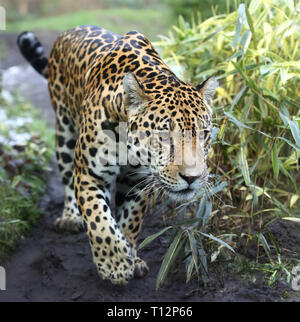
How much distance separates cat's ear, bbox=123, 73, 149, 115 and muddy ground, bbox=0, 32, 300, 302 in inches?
58.9

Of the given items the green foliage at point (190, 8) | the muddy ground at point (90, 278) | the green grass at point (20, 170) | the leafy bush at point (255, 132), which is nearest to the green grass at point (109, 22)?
the green foliage at point (190, 8)

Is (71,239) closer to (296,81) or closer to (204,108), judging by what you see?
(204,108)

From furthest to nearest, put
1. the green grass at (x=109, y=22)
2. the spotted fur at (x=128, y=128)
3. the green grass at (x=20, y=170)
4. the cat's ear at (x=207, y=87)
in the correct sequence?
the green grass at (x=109, y=22), the green grass at (x=20, y=170), the cat's ear at (x=207, y=87), the spotted fur at (x=128, y=128)

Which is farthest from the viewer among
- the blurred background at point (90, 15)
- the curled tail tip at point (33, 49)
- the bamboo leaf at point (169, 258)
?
the blurred background at point (90, 15)

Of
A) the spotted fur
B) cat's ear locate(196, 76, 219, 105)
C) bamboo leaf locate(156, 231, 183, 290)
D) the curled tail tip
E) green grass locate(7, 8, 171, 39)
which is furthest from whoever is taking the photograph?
green grass locate(7, 8, 171, 39)

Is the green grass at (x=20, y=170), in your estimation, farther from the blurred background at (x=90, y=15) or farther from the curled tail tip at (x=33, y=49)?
the blurred background at (x=90, y=15)

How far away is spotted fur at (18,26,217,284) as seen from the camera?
138 inches

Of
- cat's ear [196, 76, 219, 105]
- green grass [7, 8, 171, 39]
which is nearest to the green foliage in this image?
green grass [7, 8, 171, 39]

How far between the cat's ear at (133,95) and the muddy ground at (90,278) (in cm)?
150

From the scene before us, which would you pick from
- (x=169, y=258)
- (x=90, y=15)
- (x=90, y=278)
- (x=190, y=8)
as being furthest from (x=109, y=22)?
(x=169, y=258)

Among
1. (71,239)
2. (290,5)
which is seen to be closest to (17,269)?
A: (71,239)

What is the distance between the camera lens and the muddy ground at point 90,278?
13.2 feet

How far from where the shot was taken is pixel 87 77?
15.0 feet

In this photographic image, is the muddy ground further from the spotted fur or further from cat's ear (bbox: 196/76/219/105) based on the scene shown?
cat's ear (bbox: 196/76/219/105)
